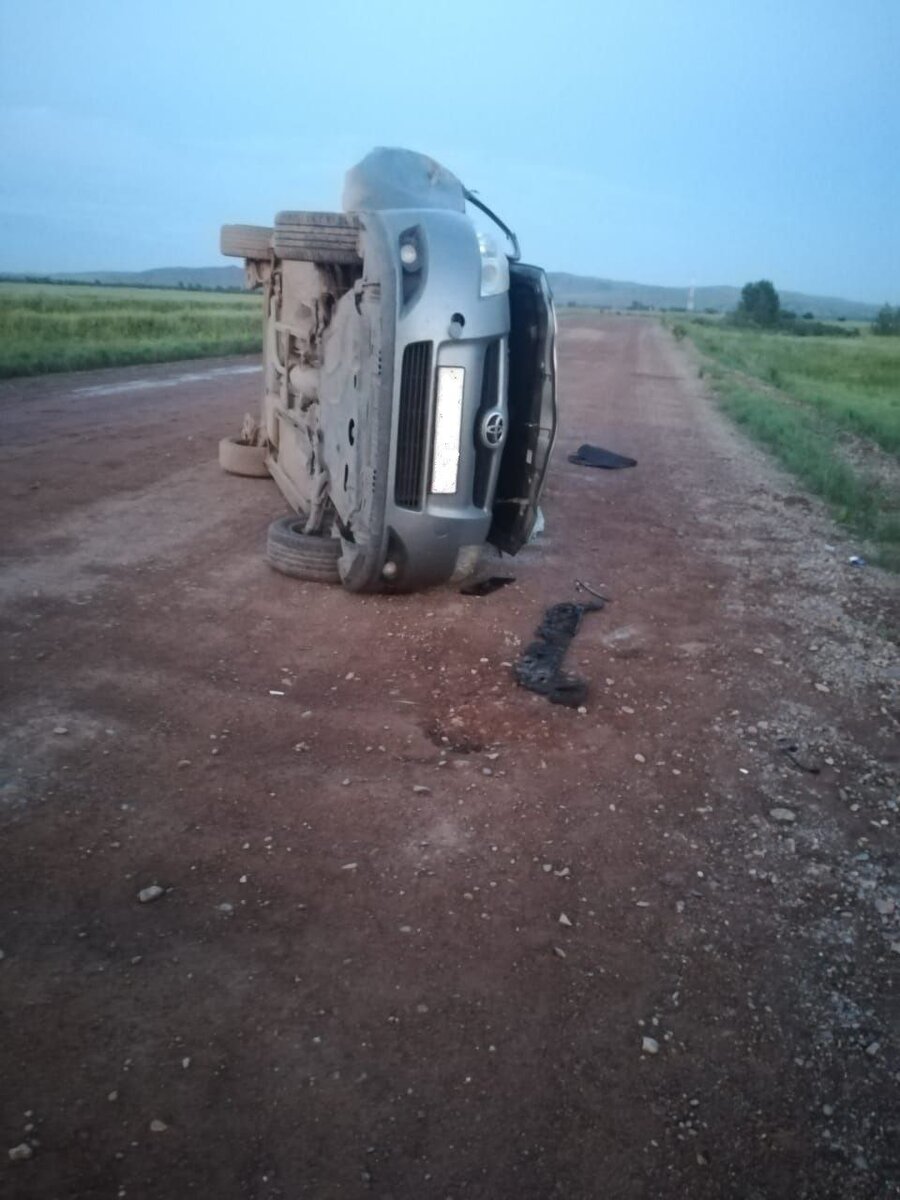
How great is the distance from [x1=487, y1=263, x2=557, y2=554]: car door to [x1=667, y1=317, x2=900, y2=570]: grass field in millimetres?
3300

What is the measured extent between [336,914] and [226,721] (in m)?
1.45

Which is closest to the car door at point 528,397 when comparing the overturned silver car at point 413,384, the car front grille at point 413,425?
the overturned silver car at point 413,384

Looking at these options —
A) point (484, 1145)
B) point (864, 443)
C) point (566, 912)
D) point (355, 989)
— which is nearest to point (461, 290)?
point (566, 912)

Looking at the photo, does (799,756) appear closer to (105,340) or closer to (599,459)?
(599,459)

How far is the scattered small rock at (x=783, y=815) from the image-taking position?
12.8 ft

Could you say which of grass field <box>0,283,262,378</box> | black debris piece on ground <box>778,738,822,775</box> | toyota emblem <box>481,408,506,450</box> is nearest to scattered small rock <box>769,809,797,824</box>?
black debris piece on ground <box>778,738,822,775</box>

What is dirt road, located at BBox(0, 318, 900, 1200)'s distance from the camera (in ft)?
7.80

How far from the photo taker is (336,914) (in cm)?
314

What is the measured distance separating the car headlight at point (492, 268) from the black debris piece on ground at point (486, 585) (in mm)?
1815

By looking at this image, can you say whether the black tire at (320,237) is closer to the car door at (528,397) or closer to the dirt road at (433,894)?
the car door at (528,397)

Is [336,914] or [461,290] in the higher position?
[461,290]

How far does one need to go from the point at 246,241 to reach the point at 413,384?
421cm

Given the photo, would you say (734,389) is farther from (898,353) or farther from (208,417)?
(898,353)

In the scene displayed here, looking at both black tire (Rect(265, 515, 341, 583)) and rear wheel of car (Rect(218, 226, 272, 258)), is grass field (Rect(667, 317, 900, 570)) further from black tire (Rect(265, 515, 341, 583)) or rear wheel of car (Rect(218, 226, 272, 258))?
rear wheel of car (Rect(218, 226, 272, 258))
